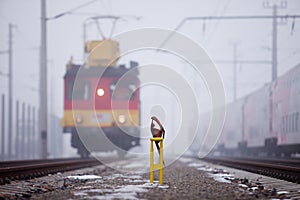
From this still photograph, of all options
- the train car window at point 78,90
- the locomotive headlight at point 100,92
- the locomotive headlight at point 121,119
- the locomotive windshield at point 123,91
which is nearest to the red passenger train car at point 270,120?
the locomotive windshield at point 123,91

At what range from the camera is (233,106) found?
114ft

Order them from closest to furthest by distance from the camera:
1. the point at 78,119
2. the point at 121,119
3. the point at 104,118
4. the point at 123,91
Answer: the point at 121,119
the point at 78,119
the point at 104,118
the point at 123,91

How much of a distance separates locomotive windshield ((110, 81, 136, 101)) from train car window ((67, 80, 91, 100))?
2.88ft

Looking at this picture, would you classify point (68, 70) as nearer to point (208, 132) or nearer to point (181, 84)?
point (181, 84)

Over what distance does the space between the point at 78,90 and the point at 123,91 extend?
65.4 inches

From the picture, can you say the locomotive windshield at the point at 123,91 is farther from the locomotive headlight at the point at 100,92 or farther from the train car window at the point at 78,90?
the train car window at the point at 78,90

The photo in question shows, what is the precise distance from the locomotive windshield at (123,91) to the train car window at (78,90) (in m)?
0.88

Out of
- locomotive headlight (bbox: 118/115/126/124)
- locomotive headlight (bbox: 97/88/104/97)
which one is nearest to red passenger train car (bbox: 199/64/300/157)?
locomotive headlight (bbox: 118/115/126/124)

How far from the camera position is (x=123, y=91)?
62.0ft

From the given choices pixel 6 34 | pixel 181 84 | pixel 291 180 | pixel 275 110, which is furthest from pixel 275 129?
pixel 6 34

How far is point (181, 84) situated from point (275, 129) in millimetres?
9336

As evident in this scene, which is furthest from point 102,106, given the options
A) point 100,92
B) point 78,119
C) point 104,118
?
point 78,119

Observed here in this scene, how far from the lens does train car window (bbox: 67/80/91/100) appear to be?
18938 millimetres

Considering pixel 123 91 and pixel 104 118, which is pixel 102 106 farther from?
pixel 123 91
